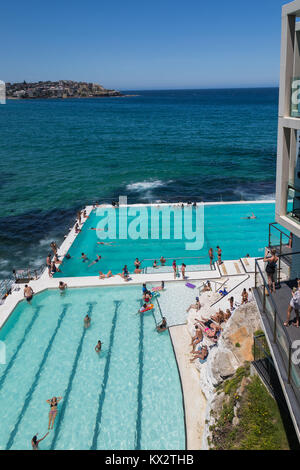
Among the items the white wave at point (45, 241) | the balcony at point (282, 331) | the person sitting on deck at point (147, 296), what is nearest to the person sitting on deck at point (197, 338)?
the person sitting on deck at point (147, 296)

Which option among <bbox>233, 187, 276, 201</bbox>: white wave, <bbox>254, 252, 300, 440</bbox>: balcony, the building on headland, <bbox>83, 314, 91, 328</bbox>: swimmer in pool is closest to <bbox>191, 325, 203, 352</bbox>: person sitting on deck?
<bbox>83, 314, 91, 328</bbox>: swimmer in pool

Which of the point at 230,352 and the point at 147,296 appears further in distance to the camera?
the point at 147,296

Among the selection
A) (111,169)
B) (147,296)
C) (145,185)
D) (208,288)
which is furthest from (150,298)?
(111,169)

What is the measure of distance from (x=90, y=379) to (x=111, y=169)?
154 feet

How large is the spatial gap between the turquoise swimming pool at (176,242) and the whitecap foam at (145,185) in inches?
524

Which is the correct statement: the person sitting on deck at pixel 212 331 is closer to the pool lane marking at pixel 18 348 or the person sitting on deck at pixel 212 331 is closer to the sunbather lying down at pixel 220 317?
the sunbather lying down at pixel 220 317

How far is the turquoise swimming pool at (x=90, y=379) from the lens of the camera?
498 inches

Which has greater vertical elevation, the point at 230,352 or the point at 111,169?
the point at 111,169

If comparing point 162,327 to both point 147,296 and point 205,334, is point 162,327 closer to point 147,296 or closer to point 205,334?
point 205,334

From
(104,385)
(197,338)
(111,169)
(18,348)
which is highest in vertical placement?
(111,169)

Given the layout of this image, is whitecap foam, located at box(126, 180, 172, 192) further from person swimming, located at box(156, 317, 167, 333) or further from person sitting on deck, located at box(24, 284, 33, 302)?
person swimming, located at box(156, 317, 167, 333)

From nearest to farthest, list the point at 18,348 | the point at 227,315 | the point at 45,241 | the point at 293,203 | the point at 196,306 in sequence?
the point at 293,203 < the point at 227,315 < the point at 18,348 < the point at 196,306 < the point at 45,241

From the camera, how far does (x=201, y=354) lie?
15133 mm
